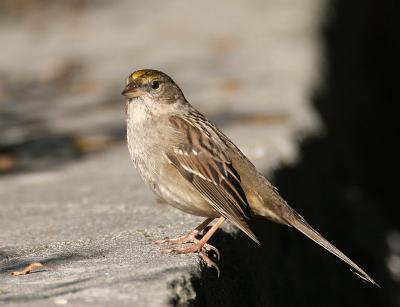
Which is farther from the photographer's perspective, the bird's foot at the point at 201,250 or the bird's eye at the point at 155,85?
the bird's eye at the point at 155,85

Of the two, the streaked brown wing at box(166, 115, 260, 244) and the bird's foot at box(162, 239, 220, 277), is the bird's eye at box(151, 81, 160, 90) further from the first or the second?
the bird's foot at box(162, 239, 220, 277)

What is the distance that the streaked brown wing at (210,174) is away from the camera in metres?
4.48

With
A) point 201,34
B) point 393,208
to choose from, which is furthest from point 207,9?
point 393,208

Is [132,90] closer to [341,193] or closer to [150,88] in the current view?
[150,88]

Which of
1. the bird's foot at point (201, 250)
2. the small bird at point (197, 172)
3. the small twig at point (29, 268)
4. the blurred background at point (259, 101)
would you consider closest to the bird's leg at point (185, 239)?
→ the small bird at point (197, 172)

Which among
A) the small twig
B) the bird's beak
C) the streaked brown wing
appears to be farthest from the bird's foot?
the bird's beak

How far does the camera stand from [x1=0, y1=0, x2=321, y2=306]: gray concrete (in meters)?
3.81

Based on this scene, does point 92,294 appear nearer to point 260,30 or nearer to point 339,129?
point 339,129

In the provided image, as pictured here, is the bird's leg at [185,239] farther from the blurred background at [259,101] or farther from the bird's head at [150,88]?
the bird's head at [150,88]

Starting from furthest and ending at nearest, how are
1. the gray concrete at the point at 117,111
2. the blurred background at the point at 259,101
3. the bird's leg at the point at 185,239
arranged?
1. the blurred background at the point at 259,101
2. the bird's leg at the point at 185,239
3. the gray concrete at the point at 117,111

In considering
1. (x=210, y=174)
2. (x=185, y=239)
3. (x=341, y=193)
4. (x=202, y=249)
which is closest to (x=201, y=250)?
(x=202, y=249)

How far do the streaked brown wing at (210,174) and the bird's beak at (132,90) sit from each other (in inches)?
13.5

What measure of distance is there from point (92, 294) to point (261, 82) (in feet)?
18.6

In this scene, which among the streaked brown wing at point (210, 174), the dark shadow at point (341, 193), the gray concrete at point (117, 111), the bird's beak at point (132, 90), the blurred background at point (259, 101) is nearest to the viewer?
the gray concrete at point (117, 111)
